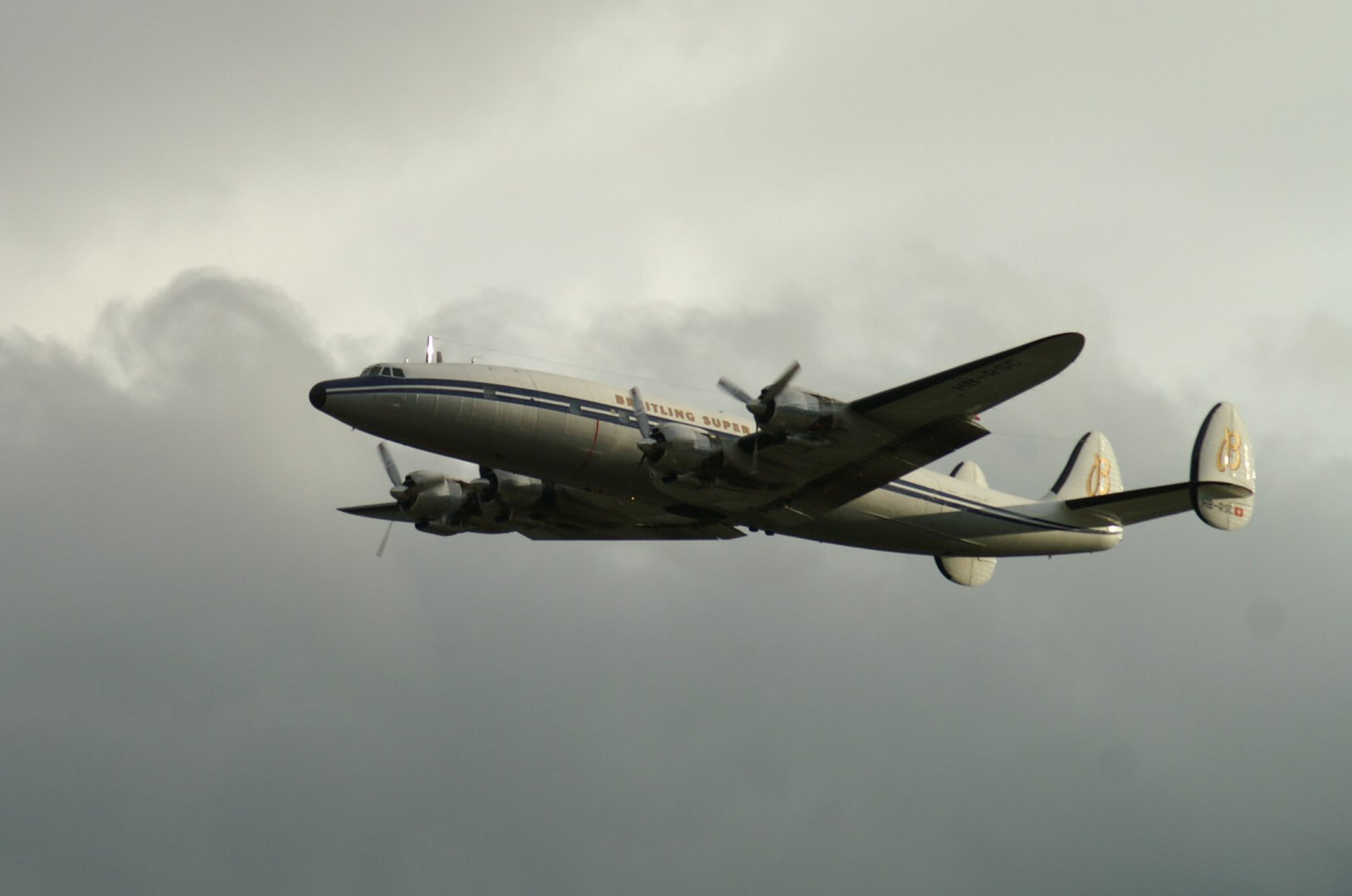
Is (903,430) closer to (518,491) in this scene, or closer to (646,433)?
(646,433)

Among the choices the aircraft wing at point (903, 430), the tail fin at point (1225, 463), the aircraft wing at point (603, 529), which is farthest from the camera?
the tail fin at point (1225, 463)

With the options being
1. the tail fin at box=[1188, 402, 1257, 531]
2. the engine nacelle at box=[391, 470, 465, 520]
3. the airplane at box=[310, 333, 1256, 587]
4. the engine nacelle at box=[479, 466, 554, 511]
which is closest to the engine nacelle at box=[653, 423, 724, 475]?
the airplane at box=[310, 333, 1256, 587]

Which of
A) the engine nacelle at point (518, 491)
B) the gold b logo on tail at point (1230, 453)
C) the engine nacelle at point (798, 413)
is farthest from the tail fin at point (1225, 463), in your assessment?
the engine nacelle at point (518, 491)

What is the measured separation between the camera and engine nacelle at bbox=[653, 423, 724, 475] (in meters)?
30.5

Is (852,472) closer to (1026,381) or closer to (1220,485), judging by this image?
(1026,381)

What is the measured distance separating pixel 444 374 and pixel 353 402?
2076 mm

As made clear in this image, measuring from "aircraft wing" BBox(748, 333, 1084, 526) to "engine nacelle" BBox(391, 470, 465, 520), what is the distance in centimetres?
993

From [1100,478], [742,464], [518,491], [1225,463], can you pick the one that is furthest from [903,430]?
[1100,478]

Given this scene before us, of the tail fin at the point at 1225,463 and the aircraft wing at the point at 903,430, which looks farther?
the tail fin at the point at 1225,463

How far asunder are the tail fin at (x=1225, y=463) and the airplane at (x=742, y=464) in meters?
0.11

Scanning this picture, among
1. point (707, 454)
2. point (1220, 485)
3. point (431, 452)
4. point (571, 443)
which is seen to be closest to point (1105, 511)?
point (1220, 485)

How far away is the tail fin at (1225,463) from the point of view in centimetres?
3678

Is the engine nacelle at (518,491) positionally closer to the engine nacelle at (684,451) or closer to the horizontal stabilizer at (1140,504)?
the engine nacelle at (684,451)

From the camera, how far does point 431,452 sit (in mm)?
30578
